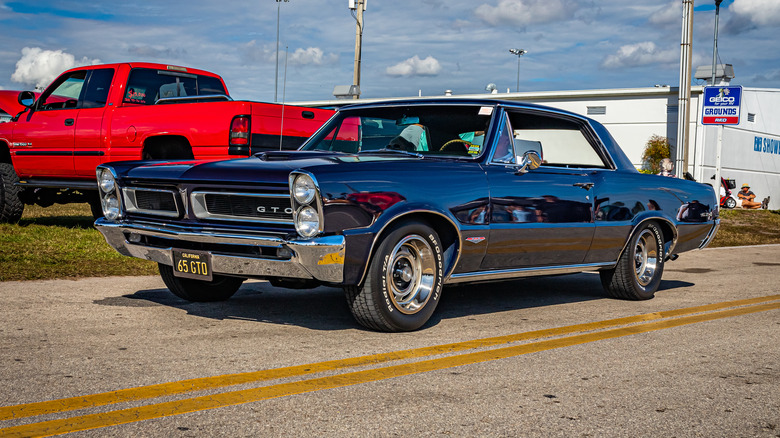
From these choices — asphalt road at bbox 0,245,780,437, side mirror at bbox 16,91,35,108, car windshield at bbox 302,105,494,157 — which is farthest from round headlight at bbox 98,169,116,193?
side mirror at bbox 16,91,35,108

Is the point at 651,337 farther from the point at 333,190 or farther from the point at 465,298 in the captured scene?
the point at 333,190

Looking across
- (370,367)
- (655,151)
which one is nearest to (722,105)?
(655,151)

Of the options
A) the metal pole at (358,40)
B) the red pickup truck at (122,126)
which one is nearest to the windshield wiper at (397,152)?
the red pickup truck at (122,126)

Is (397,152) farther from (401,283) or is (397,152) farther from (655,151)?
(655,151)

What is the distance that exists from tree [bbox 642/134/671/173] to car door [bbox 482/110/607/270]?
86.0 ft

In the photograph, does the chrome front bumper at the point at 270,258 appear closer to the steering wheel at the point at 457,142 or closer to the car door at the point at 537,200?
the car door at the point at 537,200

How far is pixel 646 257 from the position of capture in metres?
7.59

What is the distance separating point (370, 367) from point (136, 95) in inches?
300

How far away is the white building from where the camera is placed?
31906 millimetres

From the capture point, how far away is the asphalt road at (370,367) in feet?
11.4

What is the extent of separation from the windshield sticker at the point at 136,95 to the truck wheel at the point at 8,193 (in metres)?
2.38

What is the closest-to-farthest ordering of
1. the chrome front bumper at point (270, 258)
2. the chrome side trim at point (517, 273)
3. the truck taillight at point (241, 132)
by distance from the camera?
1. the chrome front bumper at point (270, 258)
2. the chrome side trim at point (517, 273)
3. the truck taillight at point (241, 132)

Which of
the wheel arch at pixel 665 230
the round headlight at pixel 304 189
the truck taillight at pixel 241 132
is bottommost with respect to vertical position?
the wheel arch at pixel 665 230

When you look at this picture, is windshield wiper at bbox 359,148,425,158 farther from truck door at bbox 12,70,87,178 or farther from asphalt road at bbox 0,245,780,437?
truck door at bbox 12,70,87,178
